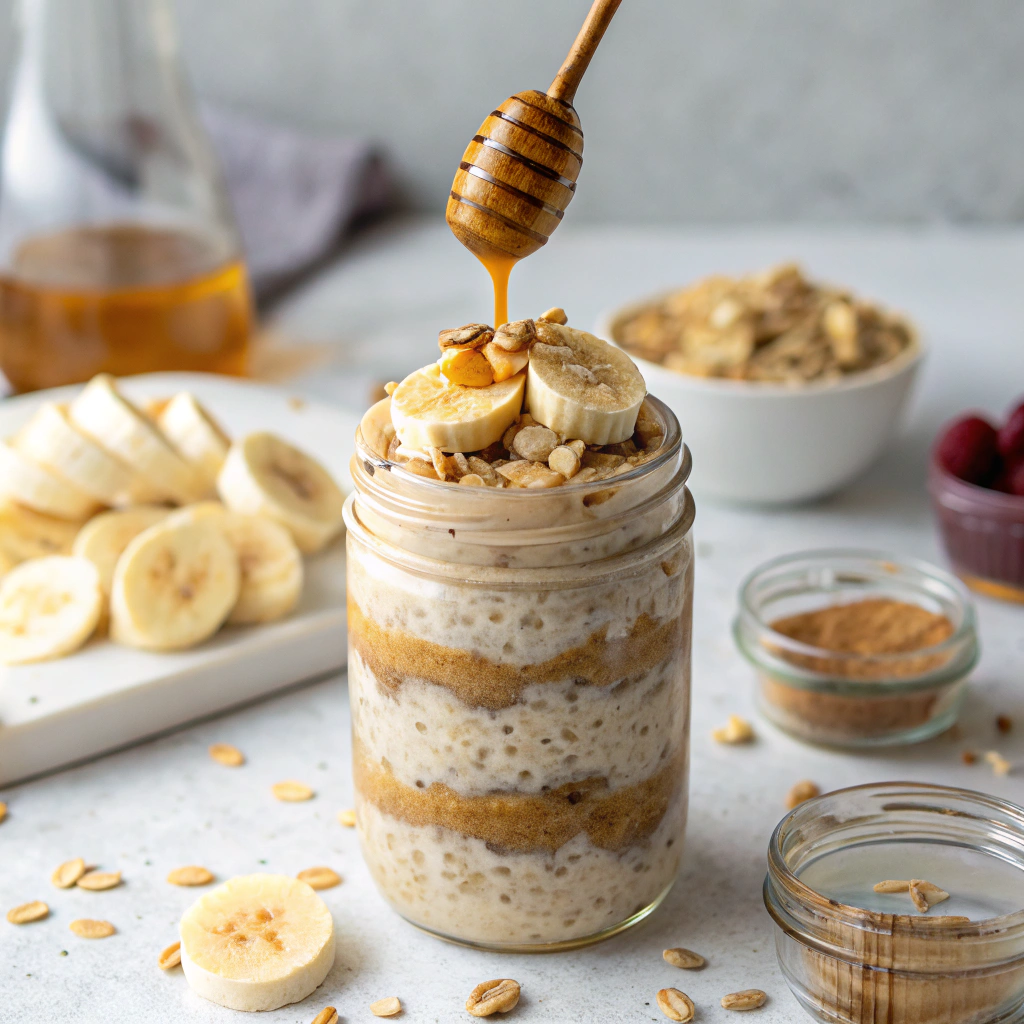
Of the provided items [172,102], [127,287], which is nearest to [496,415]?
[127,287]

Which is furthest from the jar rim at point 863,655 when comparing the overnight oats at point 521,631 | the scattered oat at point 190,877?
the scattered oat at point 190,877

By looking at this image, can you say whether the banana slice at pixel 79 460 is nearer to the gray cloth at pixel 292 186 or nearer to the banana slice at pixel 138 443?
the banana slice at pixel 138 443

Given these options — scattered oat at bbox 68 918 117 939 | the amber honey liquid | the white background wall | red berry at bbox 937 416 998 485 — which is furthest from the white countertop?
the white background wall

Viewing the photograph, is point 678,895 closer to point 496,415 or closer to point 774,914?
point 774,914

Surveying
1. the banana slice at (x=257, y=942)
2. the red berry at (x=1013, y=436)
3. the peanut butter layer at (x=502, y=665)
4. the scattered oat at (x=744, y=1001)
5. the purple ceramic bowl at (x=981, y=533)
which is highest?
the peanut butter layer at (x=502, y=665)

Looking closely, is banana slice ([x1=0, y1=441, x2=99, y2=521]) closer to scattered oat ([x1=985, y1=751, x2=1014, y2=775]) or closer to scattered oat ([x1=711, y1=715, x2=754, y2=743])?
scattered oat ([x1=711, y1=715, x2=754, y2=743])

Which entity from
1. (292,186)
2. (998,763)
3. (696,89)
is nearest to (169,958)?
(998,763)

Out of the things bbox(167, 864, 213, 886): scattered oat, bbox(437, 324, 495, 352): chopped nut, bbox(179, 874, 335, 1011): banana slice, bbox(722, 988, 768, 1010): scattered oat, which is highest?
bbox(437, 324, 495, 352): chopped nut
